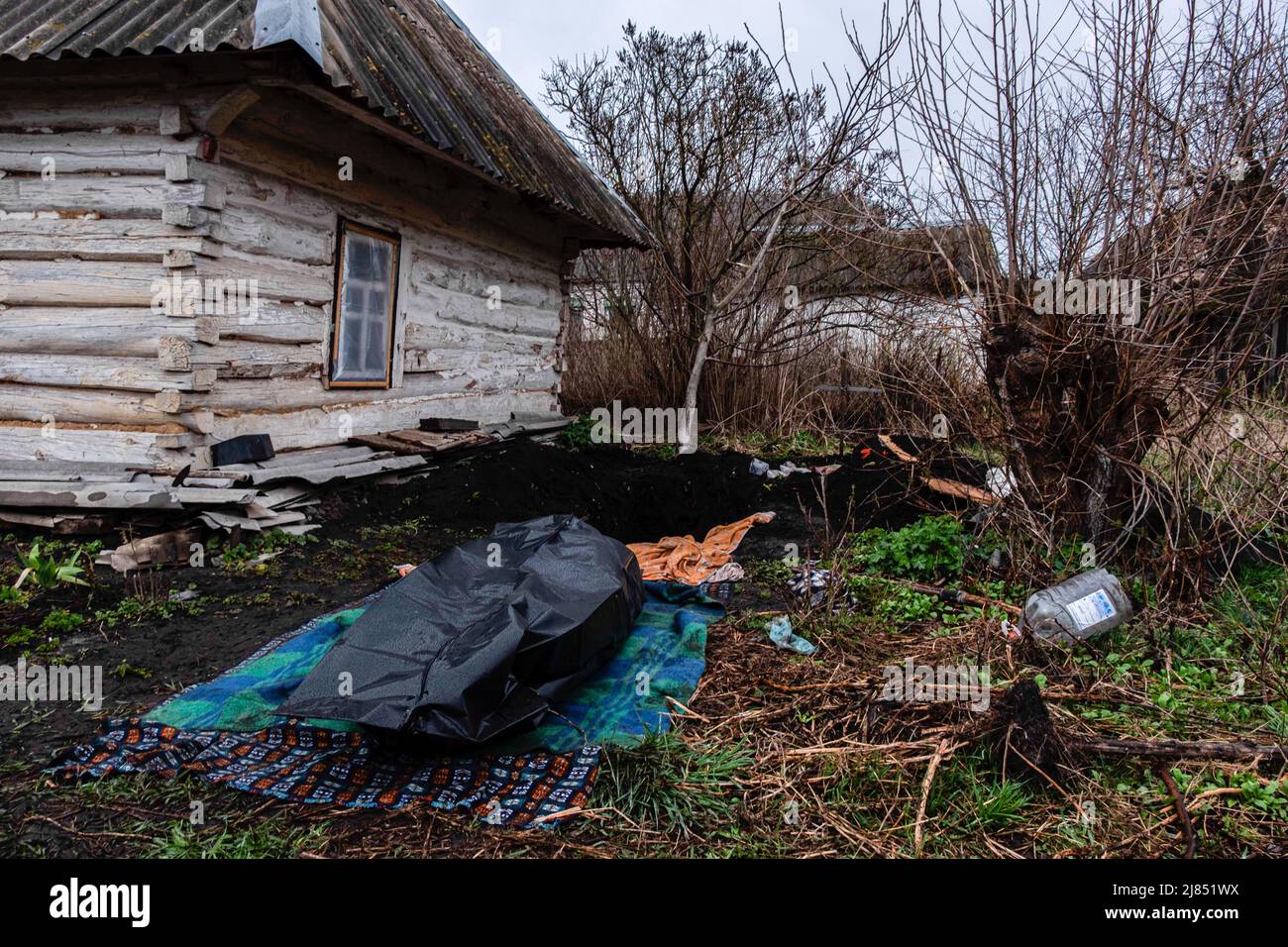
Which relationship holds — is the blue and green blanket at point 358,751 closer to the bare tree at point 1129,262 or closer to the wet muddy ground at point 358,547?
the wet muddy ground at point 358,547

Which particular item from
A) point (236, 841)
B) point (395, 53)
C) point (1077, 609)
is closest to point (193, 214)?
point (395, 53)

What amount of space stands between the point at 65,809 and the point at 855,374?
11.2 meters

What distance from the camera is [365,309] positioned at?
7.54 m

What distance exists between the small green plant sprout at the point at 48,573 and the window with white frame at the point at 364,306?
2.78m

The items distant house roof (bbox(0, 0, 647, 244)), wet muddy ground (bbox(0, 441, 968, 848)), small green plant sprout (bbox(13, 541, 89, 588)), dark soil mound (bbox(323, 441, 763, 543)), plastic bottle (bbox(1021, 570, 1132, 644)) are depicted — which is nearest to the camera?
wet muddy ground (bbox(0, 441, 968, 848))

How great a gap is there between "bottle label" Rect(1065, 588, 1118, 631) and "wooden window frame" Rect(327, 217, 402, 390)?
20.0 feet

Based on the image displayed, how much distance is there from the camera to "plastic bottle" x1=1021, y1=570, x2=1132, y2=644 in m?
3.94

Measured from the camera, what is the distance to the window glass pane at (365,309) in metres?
7.27

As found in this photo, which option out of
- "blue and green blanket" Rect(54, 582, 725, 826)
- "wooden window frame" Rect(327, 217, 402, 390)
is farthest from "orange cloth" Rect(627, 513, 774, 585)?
"wooden window frame" Rect(327, 217, 402, 390)

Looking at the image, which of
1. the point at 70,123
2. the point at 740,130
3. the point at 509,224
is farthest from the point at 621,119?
the point at 70,123

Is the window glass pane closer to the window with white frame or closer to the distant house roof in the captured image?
the window with white frame

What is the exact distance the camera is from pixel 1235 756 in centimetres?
290

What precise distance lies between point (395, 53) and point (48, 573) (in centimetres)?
551
